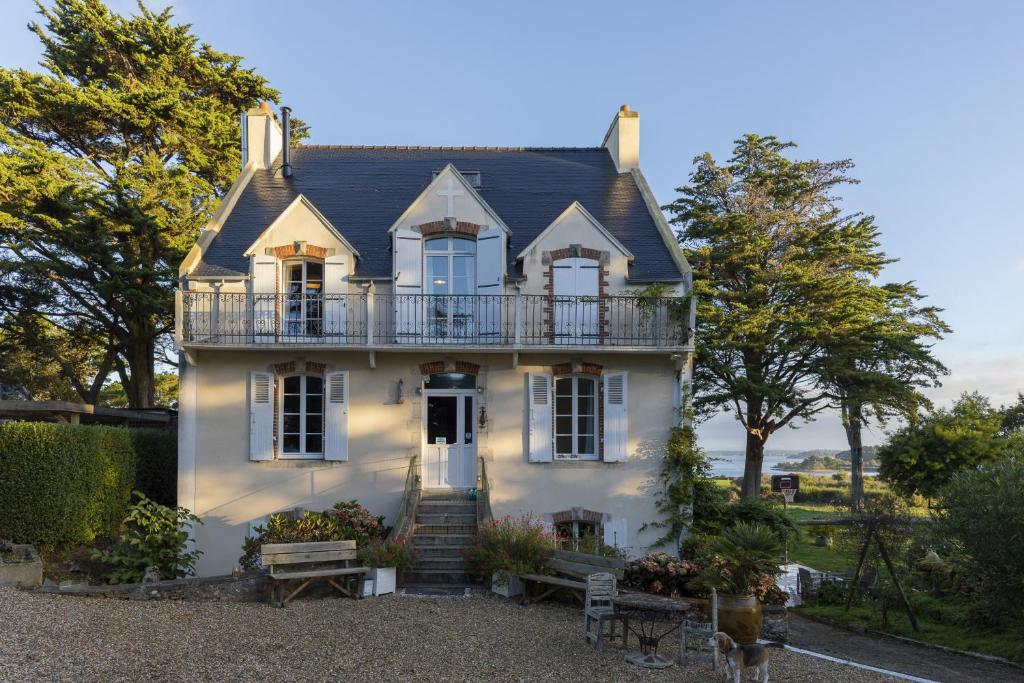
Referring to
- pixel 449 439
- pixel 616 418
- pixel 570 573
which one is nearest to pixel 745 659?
pixel 570 573

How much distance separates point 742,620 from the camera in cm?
825

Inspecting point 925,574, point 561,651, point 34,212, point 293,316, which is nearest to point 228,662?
point 561,651

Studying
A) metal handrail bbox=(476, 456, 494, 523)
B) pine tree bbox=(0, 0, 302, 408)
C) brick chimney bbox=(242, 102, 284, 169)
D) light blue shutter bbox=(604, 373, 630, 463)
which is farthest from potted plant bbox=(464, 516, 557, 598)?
pine tree bbox=(0, 0, 302, 408)

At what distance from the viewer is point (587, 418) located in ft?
46.4

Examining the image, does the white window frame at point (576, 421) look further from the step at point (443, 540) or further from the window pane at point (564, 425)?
the step at point (443, 540)

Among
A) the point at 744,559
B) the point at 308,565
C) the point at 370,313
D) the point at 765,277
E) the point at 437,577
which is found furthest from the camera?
the point at 765,277

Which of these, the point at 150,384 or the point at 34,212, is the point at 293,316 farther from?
the point at 150,384

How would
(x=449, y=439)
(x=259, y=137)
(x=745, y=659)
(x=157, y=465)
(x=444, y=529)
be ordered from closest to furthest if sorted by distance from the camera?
1. (x=745, y=659)
2. (x=444, y=529)
3. (x=449, y=439)
4. (x=157, y=465)
5. (x=259, y=137)

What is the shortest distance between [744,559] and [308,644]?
192 inches

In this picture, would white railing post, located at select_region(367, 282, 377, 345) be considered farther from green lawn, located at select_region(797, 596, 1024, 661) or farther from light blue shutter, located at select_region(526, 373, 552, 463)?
green lawn, located at select_region(797, 596, 1024, 661)

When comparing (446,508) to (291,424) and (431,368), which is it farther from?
(291,424)

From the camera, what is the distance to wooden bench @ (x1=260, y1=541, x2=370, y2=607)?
10.0 metres

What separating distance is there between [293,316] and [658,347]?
265 inches

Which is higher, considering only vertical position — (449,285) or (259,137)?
(259,137)
